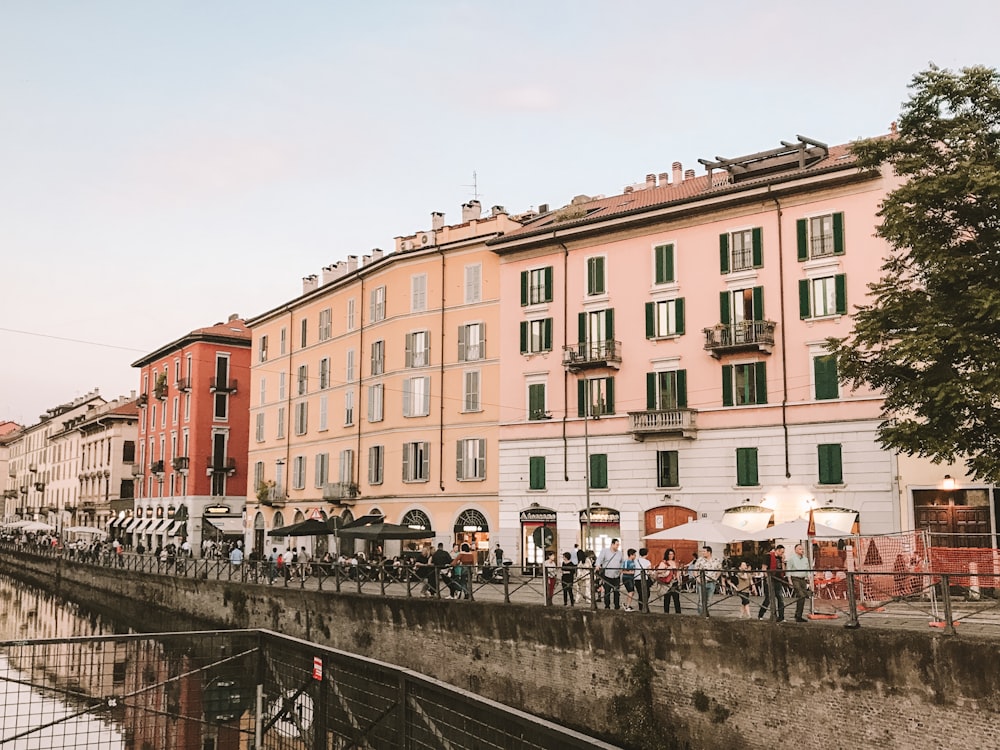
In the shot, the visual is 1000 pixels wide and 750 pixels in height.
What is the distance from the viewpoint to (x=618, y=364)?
36.3 meters

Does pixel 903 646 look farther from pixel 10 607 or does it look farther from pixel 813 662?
pixel 10 607

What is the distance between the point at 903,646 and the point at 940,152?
11858 millimetres

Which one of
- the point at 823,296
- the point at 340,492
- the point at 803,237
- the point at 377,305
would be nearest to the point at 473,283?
the point at 377,305

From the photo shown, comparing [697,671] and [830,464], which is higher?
[830,464]

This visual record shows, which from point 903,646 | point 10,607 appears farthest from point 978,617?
point 10,607

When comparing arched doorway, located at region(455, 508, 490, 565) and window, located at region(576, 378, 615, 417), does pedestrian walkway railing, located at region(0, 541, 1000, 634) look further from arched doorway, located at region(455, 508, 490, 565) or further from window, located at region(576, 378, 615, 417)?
arched doorway, located at region(455, 508, 490, 565)

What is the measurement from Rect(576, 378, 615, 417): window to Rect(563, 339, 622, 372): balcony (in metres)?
0.59

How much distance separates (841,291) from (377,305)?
22330 millimetres

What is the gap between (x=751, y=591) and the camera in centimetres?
1852

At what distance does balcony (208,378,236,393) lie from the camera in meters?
64.1

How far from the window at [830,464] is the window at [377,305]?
21941 millimetres

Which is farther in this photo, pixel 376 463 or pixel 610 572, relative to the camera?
pixel 376 463

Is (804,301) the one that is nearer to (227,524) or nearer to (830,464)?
(830,464)

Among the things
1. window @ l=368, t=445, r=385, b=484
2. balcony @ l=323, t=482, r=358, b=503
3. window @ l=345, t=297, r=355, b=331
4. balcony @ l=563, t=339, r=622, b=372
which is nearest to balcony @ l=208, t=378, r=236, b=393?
window @ l=345, t=297, r=355, b=331
